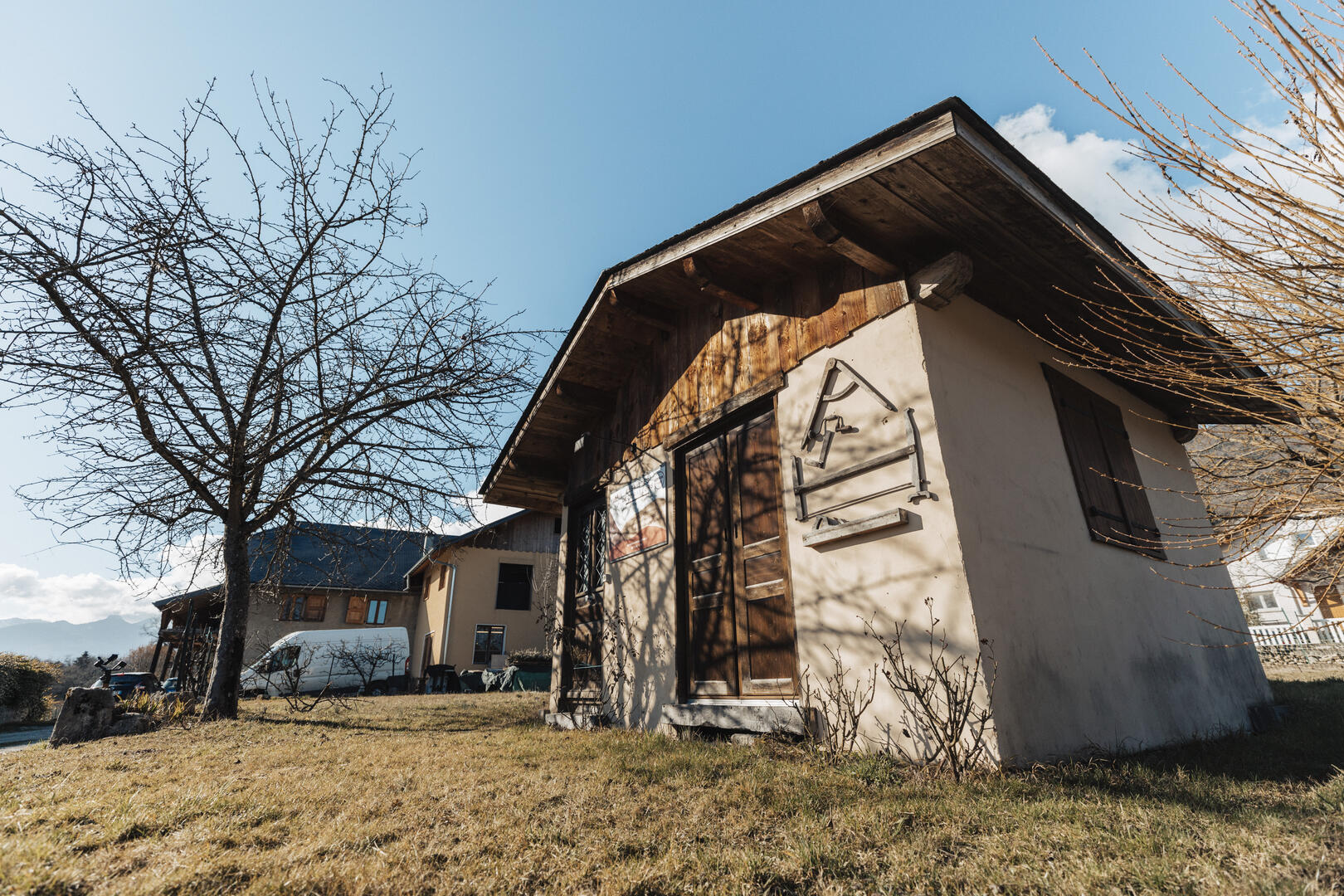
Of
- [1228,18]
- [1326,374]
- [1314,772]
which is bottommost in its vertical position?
[1314,772]

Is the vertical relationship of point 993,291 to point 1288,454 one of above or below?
above

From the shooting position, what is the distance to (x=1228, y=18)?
221 centimetres

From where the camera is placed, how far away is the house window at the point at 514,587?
22938 millimetres

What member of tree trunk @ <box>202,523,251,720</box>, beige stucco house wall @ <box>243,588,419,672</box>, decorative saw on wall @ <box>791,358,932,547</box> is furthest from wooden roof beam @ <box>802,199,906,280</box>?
beige stucco house wall @ <box>243,588,419,672</box>

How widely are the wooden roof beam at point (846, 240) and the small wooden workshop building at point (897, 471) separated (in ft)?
0.08

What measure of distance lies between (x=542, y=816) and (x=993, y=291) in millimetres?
4931

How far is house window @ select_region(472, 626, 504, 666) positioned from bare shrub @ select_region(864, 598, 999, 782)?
2059 cm

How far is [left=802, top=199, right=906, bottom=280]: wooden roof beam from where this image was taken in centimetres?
440

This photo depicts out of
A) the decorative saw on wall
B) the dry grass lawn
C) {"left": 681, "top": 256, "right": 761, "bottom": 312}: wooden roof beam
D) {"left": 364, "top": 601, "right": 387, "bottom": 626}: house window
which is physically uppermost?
{"left": 681, "top": 256, "right": 761, "bottom": 312}: wooden roof beam

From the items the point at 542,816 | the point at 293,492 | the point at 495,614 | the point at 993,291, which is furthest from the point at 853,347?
the point at 495,614

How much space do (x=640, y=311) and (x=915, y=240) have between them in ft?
10.3

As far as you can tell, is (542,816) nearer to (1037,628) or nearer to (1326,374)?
(1037,628)

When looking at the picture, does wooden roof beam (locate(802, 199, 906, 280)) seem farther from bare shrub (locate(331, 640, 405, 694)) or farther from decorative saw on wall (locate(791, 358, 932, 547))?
bare shrub (locate(331, 640, 405, 694))

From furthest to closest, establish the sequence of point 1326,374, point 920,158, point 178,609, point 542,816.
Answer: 1. point 178,609
2. point 920,158
3. point 542,816
4. point 1326,374
